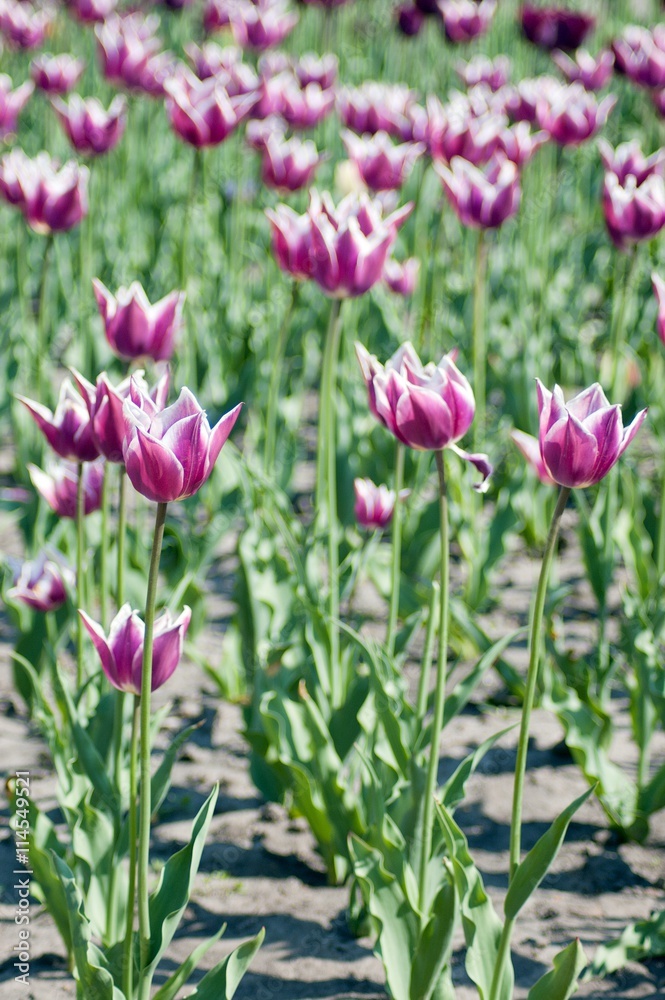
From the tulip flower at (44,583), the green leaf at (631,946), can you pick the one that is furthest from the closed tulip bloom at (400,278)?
the green leaf at (631,946)

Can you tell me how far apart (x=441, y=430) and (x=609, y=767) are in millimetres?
992

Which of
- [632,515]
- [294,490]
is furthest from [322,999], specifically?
[294,490]

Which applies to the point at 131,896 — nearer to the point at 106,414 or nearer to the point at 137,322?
the point at 106,414

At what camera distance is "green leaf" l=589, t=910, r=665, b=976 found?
73.3 inches

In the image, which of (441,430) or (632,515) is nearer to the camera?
(441,430)

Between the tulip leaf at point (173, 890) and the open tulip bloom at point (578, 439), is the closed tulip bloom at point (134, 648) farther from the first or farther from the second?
the open tulip bloom at point (578, 439)

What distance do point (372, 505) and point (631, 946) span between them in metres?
0.96

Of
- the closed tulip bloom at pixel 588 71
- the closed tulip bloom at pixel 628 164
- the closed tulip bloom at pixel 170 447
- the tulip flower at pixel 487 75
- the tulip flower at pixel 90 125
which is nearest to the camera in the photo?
the closed tulip bloom at pixel 170 447

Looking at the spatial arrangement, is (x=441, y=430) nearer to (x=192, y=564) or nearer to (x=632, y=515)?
(x=192, y=564)

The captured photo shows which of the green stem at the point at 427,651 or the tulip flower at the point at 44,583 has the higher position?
the green stem at the point at 427,651

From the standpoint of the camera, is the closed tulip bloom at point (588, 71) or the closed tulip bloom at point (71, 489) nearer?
the closed tulip bloom at point (71, 489)

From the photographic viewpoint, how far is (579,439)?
4.35 feet

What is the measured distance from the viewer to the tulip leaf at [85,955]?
1449mm

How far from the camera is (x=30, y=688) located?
2.51 metres
